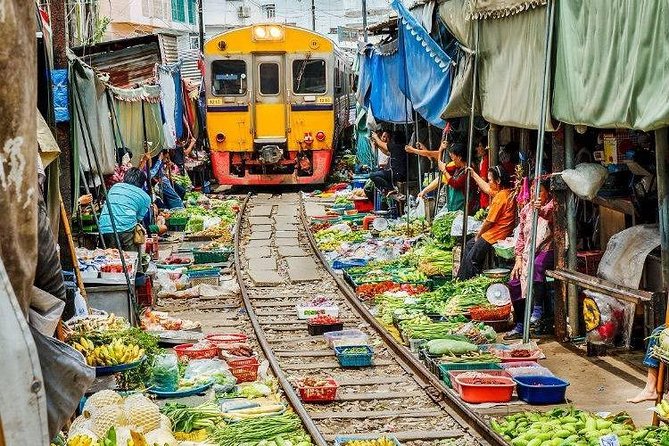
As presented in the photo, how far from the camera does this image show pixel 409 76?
54.3ft

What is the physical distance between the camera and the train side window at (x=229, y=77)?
2552 cm

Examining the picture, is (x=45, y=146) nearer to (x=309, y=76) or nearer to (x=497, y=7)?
(x=497, y=7)

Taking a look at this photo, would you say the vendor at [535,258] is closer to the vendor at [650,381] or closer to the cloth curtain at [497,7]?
the cloth curtain at [497,7]

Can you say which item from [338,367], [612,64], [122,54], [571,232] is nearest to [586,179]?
[571,232]

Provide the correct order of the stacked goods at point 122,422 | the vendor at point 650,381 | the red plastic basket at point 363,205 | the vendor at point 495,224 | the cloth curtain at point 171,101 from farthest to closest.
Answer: the red plastic basket at point 363,205 → the cloth curtain at point 171,101 → the vendor at point 495,224 → the vendor at point 650,381 → the stacked goods at point 122,422

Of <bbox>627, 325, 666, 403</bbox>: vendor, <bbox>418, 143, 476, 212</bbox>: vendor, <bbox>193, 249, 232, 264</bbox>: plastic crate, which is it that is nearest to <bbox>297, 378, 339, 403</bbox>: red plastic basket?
<bbox>627, 325, 666, 403</bbox>: vendor

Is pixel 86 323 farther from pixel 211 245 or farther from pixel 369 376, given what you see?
pixel 211 245

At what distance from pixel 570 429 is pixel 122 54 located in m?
12.2

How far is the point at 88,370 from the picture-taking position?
4020 mm

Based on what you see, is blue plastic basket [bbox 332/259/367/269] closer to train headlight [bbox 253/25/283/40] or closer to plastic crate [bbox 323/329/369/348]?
plastic crate [bbox 323/329/369/348]

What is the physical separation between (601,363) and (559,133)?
2.32m

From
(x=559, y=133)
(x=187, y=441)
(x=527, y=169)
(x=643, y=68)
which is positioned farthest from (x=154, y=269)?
(x=643, y=68)

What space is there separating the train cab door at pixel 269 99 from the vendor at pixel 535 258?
14.4 meters

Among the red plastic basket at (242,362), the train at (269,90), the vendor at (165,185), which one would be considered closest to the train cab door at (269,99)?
the train at (269,90)
